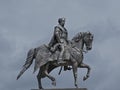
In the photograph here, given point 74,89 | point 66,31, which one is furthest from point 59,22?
point 74,89

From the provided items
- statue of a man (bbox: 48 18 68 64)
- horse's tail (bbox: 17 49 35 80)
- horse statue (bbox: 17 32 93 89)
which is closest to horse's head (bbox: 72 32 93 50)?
horse statue (bbox: 17 32 93 89)

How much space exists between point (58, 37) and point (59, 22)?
0.87 meters

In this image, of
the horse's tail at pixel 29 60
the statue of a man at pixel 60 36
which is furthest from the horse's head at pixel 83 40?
the horse's tail at pixel 29 60

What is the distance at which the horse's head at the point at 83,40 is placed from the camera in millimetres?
44000

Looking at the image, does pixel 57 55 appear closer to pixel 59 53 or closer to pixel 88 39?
pixel 59 53

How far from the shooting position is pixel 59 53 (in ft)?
143

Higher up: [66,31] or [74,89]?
[66,31]

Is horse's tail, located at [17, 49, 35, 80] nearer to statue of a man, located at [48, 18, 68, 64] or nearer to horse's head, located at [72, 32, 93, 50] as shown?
statue of a man, located at [48, 18, 68, 64]

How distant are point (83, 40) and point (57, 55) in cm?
157

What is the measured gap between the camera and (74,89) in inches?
1687

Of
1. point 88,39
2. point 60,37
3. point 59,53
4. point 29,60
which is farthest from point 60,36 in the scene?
point 29,60

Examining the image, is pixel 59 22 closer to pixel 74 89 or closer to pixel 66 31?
pixel 66 31

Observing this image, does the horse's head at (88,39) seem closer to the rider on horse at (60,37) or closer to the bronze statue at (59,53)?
the bronze statue at (59,53)

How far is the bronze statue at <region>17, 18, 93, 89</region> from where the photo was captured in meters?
43.4
